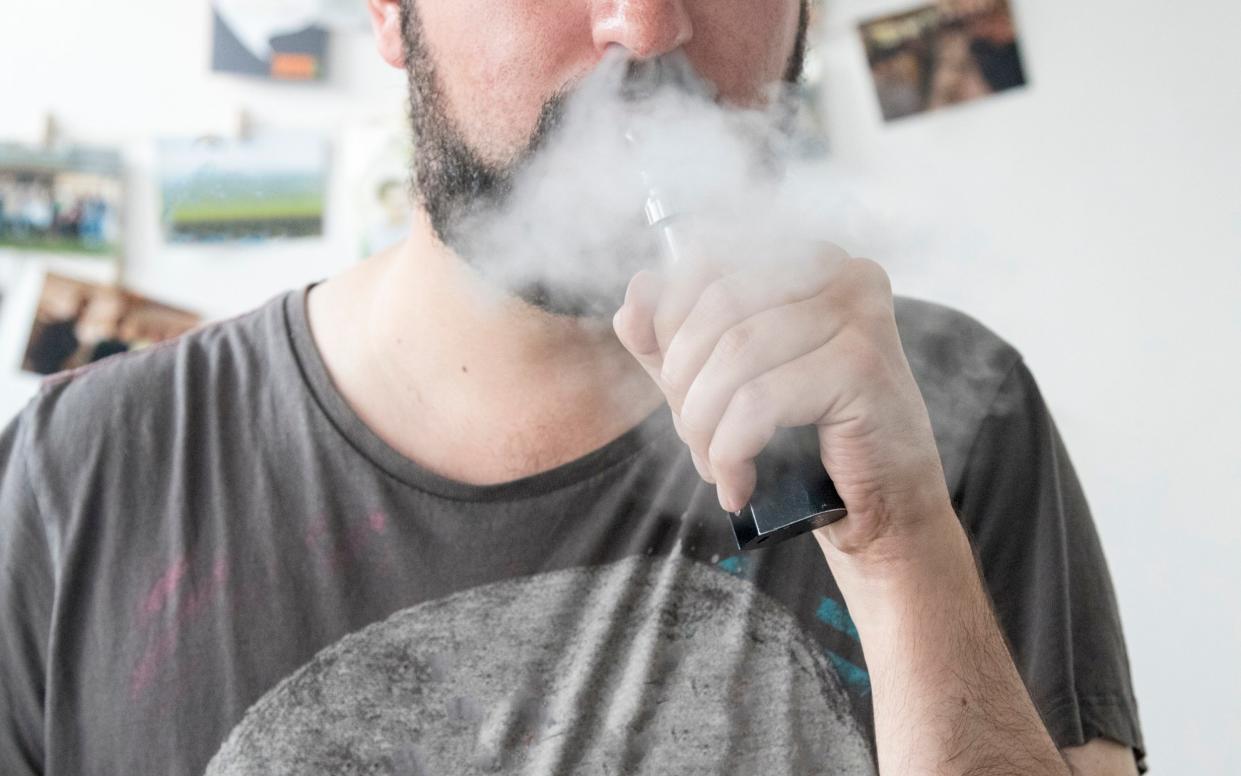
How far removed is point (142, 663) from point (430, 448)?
345mm

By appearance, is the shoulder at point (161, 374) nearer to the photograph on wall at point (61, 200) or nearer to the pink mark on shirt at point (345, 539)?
the pink mark on shirt at point (345, 539)

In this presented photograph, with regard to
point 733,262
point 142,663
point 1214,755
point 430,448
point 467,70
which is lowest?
point 1214,755

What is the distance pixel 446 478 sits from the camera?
1.06 meters

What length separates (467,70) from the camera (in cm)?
99

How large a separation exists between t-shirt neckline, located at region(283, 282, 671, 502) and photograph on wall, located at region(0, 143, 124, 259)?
800 mm

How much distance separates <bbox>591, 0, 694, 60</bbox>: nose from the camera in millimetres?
884

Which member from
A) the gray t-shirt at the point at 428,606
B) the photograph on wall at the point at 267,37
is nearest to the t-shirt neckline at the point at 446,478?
the gray t-shirt at the point at 428,606

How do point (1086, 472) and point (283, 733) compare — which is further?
point (1086, 472)

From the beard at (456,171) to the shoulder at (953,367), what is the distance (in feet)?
1.04

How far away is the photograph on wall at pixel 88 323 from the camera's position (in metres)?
1.67

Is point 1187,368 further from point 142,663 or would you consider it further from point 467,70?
point 142,663

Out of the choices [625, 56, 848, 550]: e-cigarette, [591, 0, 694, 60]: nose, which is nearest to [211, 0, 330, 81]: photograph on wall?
[591, 0, 694, 60]: nose

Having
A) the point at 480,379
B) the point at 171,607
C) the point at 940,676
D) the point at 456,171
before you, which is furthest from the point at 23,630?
the point at 940,676

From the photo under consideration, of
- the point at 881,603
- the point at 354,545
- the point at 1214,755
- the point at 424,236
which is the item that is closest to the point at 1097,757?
the point at 881,603
